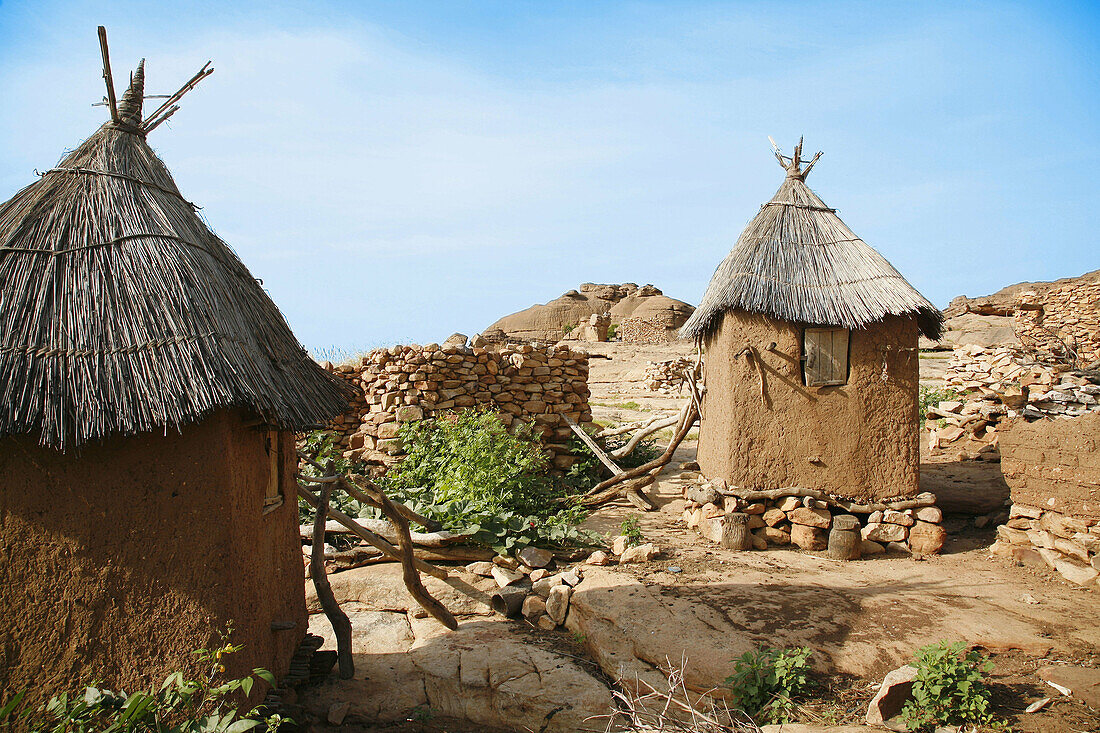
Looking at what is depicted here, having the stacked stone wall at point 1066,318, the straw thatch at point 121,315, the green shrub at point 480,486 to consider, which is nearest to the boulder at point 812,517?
the green shrub at point 480,486

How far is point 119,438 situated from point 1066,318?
15152 mm

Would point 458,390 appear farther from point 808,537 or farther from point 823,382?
point 808,537

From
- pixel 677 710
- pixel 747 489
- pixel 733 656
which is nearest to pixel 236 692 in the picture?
pixel 677 710

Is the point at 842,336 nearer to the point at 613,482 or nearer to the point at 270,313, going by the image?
the point at 613,482

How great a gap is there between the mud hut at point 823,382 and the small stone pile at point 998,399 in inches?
84.9

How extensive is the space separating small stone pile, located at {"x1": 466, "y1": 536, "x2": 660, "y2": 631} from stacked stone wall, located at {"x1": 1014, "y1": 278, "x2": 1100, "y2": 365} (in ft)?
30.9

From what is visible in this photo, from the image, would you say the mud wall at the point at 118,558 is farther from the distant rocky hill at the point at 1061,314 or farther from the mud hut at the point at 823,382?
the distant rocky hill at the point at 1061,314

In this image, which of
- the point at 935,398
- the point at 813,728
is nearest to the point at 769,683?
the point at 813,728

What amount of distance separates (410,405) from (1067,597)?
7.01 meters

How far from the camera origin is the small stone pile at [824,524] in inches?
280

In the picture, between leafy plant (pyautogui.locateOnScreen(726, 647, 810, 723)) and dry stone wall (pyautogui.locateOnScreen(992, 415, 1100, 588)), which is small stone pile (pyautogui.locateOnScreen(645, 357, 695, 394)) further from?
leafy plant (pyautogui.locateOnScreen(726, 647, 810, 723))

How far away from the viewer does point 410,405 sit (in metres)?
9.18

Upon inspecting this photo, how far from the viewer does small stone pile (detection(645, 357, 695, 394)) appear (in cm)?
1869

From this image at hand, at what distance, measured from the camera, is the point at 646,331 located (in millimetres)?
27859
